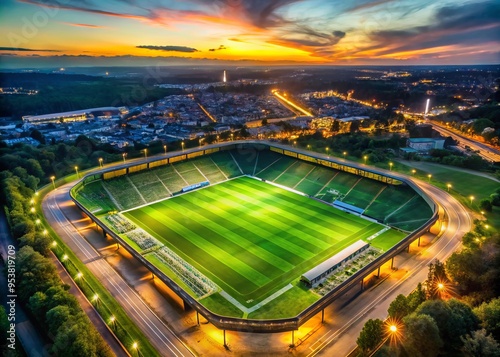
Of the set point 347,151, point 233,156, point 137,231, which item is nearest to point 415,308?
point 137,231

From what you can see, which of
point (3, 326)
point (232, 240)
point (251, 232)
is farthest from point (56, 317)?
point (251, 232)

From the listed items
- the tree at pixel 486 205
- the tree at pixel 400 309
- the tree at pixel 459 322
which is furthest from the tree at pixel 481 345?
the tree at pixel 486 205

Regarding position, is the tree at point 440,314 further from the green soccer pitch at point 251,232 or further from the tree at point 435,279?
the green soccer pitch at point 251,232

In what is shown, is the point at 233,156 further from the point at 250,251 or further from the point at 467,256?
the point at 467,256

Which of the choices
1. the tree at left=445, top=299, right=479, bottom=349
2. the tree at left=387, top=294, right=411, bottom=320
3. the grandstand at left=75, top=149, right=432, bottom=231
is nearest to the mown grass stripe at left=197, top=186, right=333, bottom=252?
the grandstand at left=75, top=149, right=432, bottom=231

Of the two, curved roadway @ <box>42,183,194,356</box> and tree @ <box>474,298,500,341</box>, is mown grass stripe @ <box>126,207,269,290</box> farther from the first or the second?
tree @ <box>474,298,500,341</box>

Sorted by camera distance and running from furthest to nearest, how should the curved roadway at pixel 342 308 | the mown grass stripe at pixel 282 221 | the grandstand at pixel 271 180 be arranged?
the grandstand at pixel 271 180, the mown grass stripe at pixel 282 221, the curved roadway at pixel 342 308
